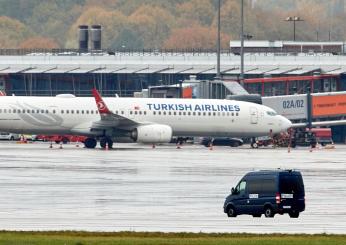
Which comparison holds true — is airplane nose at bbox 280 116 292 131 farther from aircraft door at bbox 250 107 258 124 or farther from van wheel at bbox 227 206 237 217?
van wheel at bbox 227 206 237 217

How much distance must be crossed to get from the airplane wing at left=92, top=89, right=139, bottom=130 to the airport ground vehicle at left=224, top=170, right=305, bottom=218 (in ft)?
153

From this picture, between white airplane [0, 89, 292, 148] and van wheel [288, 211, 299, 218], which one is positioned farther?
white airplane [0, 89, 292, 148]

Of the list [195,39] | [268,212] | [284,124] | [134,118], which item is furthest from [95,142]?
[195,39]

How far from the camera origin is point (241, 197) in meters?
41.0

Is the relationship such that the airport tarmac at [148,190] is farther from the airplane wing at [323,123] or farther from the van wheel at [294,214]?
the airplane wing at [323,123]

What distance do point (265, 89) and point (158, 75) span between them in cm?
1750

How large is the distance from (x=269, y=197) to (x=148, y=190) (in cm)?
1054

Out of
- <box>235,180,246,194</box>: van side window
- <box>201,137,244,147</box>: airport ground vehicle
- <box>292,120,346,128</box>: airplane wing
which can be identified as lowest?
<box>201,137,244,147</box>: airport ground vehicle

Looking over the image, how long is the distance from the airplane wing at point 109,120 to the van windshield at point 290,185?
154 ft

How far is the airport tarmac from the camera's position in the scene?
125ft

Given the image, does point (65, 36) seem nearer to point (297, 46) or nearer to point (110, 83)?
point (297, 46)

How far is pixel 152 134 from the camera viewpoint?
88188mm

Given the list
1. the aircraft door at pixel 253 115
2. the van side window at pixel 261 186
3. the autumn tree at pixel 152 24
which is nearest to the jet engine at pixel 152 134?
the aircraft door at pixel 253 115

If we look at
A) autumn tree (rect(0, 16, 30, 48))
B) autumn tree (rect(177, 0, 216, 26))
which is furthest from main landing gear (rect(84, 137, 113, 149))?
autumn tree (rect(177, 0, 216, 26))
